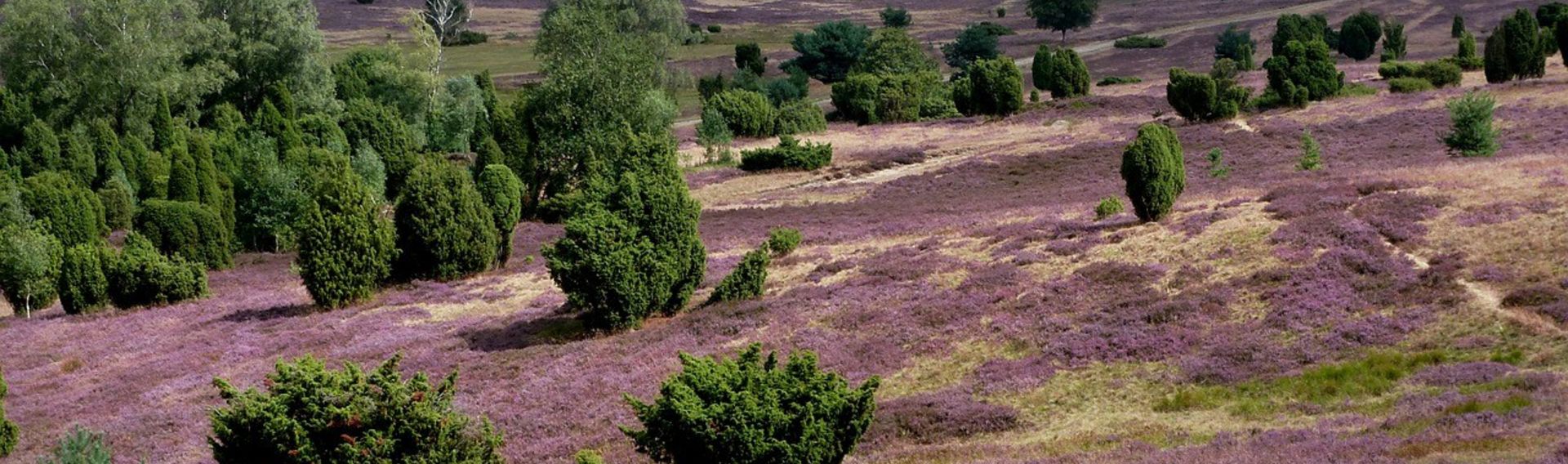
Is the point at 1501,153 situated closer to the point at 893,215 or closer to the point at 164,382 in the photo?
the point at 893,215

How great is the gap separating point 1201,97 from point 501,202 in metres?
34.6

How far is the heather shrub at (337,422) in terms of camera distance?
17078 millimetres

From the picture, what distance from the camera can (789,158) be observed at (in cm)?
6275

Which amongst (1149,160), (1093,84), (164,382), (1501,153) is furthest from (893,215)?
(1093,84)

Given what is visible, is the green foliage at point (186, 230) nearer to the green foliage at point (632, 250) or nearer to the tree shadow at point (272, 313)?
the tree shadow at point (272, 313)

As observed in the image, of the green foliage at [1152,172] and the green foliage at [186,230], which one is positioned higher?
the green foliage at [1152,172]

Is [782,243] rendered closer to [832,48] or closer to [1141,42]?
[832,48]

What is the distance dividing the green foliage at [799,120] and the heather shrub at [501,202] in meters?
36.4

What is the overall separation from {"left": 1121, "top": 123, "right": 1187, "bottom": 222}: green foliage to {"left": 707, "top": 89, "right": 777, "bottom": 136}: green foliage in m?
46.3

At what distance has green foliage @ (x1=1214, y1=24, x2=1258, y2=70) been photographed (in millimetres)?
90750

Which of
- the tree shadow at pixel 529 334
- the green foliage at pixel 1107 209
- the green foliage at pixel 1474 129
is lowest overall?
the tree shadow at pixel 529 334

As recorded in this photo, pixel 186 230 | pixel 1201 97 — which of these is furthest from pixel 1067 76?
pixel 186 230

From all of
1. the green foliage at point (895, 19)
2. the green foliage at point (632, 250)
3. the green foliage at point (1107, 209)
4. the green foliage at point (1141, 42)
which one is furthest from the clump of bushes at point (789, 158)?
the green foliage at point (895, 19)

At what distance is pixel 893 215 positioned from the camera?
4488cm
